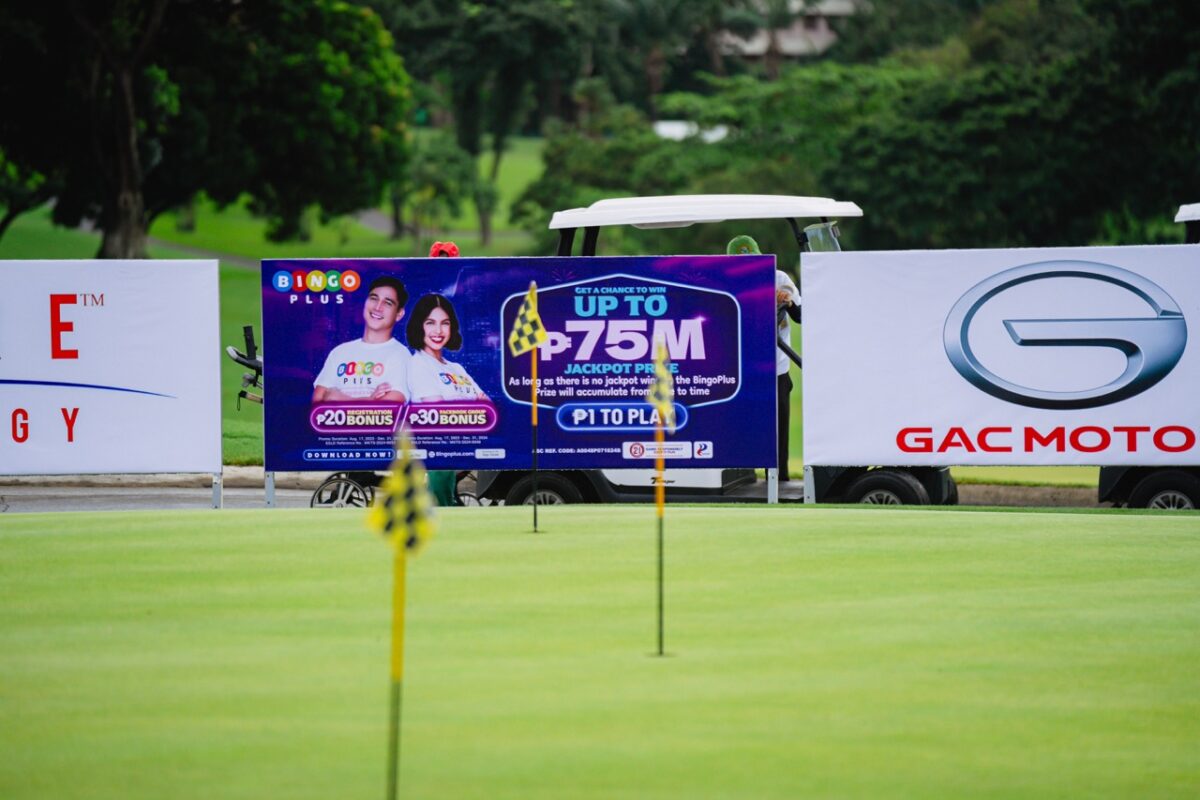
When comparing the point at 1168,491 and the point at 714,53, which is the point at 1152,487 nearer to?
the point at 1168,491

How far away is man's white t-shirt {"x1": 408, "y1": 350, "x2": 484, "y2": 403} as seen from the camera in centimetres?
1692

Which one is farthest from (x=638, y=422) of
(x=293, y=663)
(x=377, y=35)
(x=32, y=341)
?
(x=377, y=35)

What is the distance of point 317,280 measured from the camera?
16922 mm

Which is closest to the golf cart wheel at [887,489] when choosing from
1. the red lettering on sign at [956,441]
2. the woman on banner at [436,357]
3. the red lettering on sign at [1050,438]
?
the red lettering on sign at [956,441]

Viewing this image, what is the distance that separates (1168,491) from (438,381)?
6500mm

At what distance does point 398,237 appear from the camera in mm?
95312

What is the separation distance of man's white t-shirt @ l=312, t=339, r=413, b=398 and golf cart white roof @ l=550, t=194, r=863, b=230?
2.15 metres

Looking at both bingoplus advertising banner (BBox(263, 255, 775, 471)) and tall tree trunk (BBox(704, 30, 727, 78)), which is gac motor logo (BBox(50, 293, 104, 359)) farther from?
tall tree trunk (BBox(704, 30, 727, 78))

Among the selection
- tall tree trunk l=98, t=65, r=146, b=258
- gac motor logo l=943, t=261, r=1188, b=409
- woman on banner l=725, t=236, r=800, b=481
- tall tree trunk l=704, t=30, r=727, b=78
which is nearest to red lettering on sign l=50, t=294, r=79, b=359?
woman on banner l=725, t=236, r=800, b=481

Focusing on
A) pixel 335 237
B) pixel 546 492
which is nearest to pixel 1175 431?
pixel 546 492

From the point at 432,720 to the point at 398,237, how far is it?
87.8m

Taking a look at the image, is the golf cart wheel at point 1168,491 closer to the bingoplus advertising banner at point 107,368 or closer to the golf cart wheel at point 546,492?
the golf cart wheel at point 546,492

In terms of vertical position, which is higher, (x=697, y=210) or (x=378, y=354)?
(x=697, y=210)

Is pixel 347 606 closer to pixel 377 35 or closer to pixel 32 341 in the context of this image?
pixel 32 341
